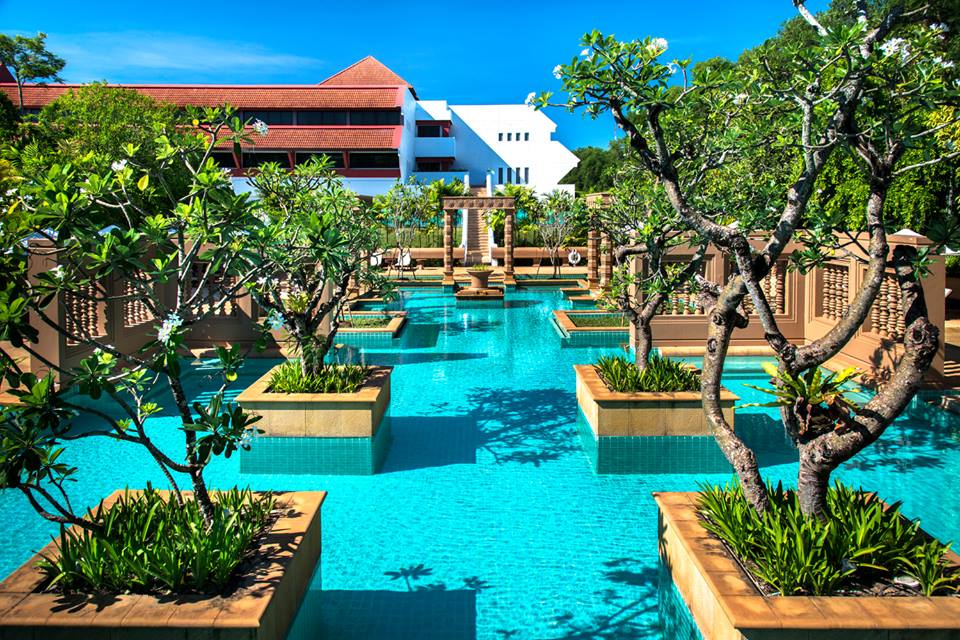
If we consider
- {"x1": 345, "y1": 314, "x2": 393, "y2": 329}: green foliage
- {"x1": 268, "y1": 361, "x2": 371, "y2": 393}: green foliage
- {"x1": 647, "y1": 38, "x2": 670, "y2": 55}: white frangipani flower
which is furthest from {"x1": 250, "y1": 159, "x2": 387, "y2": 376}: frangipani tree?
{"x1": 345, "y1": 314, "x2": 393, "y2": 329}: green foliage

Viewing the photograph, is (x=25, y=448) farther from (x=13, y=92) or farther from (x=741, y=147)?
(x=13, y=92)

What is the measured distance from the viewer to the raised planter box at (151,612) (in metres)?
3.91

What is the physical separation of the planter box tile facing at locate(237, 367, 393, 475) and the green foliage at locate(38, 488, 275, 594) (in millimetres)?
3557

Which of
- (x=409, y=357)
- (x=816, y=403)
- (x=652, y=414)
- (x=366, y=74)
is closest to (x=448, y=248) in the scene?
(x=409, y=357)

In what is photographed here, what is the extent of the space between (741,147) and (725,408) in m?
2.83

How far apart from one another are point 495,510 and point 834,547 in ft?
11.5

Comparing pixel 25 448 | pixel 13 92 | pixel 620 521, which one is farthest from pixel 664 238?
pixel 13 92

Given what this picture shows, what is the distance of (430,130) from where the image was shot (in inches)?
2470

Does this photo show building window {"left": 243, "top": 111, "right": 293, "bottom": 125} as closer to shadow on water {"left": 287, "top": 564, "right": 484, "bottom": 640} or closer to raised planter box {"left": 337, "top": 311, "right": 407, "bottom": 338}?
raised planter box {"left": 337, "top": 311, "right": 407, "bottom": 338}

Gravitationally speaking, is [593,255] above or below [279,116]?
below

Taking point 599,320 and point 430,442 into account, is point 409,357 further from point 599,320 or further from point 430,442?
point 430,442

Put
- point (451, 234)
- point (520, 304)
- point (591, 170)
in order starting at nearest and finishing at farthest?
point (520, 304), point (451, 234), point (591, 170)

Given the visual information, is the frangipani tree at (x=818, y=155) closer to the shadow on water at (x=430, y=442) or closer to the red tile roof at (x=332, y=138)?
the shadow on water at (x=430, y=442)

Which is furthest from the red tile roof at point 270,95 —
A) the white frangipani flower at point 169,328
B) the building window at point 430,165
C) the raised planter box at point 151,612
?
the raised planter box at point 151,612
